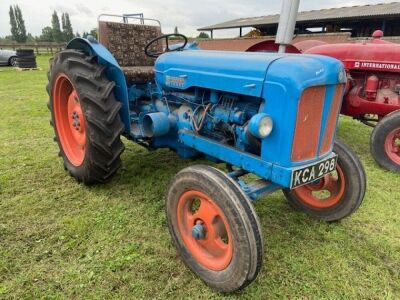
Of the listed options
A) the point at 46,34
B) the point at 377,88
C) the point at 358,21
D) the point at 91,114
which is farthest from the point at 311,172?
the point at 46,34

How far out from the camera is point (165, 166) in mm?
3689

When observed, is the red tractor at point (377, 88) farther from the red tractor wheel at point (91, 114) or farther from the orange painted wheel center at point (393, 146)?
the red tractor wheel at point (91, 114)

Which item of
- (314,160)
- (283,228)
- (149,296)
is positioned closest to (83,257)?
(149,296)

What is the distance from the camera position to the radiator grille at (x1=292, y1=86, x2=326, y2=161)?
6.27 feet

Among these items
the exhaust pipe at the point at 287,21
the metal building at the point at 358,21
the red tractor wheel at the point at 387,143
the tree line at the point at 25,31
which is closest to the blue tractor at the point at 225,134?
the exhaust pipe at the point at 287,21

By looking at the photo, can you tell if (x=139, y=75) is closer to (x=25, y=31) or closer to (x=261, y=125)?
(x=261, y=125)

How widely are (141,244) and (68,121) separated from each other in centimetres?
174

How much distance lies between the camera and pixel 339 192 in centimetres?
263

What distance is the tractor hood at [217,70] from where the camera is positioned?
2035mm

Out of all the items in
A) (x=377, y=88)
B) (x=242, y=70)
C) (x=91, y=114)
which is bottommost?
(x=377, y=88)

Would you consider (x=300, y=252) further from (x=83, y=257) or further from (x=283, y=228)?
(x=83, y=257)

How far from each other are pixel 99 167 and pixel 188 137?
0.85 m

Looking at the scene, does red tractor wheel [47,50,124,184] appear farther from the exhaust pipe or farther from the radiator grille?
the exhaust pipe

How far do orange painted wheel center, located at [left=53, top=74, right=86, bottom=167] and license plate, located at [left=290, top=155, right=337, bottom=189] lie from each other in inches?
82.2
